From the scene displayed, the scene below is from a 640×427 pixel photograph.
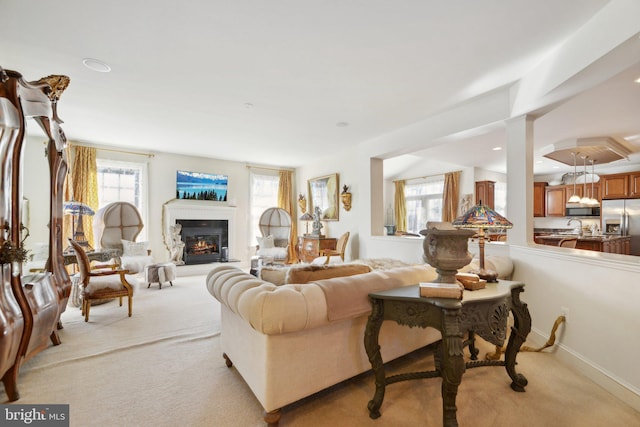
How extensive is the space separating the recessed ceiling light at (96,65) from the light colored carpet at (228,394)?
8.78ft

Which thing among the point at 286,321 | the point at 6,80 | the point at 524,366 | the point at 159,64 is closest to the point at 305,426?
the point at 286,321

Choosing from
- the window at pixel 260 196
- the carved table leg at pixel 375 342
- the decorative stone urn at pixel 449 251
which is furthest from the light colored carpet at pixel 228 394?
the window at pixel 260 196

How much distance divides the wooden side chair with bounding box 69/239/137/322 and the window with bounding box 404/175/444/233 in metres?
6.64

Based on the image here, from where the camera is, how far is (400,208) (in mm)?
8008

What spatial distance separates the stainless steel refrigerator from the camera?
5.23 metres

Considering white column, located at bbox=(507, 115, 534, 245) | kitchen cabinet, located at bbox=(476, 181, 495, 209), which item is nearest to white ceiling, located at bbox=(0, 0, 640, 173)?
white column, located at bbox=(507, 115, 534, 245)

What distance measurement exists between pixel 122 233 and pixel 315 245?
12.3 feet

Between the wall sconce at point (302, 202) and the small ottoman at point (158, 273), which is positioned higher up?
the wall sconce at point (302, 202)

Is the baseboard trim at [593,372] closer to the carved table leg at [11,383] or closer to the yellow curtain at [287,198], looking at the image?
the carved table leg at [11,383]

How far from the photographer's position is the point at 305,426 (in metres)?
1.52

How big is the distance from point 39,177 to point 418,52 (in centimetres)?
630

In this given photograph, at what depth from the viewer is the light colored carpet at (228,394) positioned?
158cm

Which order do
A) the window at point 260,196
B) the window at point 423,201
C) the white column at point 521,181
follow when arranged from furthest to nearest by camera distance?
1. the window at point 423,201
2. the window at point 260,196
3. the white column at point 521,181

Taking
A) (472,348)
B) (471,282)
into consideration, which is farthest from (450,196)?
(471,282)
